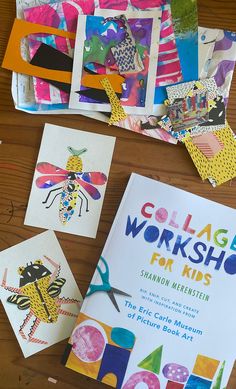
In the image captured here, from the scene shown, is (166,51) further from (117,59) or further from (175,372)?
(175,372)

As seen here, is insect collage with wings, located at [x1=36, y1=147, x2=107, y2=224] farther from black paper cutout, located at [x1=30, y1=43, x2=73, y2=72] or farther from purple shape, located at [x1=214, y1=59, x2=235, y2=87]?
purple shape, located at [x1=214, y1=59, x2=235, y2=87]

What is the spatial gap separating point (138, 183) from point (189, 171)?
10 cm

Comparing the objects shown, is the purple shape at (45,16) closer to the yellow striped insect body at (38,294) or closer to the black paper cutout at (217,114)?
the black paper cutout at (217,114)

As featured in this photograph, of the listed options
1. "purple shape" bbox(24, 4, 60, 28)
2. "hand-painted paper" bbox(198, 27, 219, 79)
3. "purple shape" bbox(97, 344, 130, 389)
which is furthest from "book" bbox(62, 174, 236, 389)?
"purple shape" bbox(24, 4, 60, 28)

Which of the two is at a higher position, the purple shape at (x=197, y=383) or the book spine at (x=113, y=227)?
the book spine at (x=113, y=227)

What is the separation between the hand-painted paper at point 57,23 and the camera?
0.87 m

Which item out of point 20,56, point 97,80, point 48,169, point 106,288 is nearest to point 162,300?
point 106,288

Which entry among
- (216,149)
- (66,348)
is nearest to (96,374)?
(66,348)

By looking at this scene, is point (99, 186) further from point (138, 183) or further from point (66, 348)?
point (66, 348)

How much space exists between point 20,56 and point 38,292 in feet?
1.46

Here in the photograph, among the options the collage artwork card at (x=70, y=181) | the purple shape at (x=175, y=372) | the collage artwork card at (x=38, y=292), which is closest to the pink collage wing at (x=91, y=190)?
the collage artwork card at (x=70, y=181)

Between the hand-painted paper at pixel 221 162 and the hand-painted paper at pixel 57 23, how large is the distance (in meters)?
0.28

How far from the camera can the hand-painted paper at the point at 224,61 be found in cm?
84

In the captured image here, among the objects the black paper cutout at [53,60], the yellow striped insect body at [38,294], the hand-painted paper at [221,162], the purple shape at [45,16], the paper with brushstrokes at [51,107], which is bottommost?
the yellow striped insect body at [38,294]
